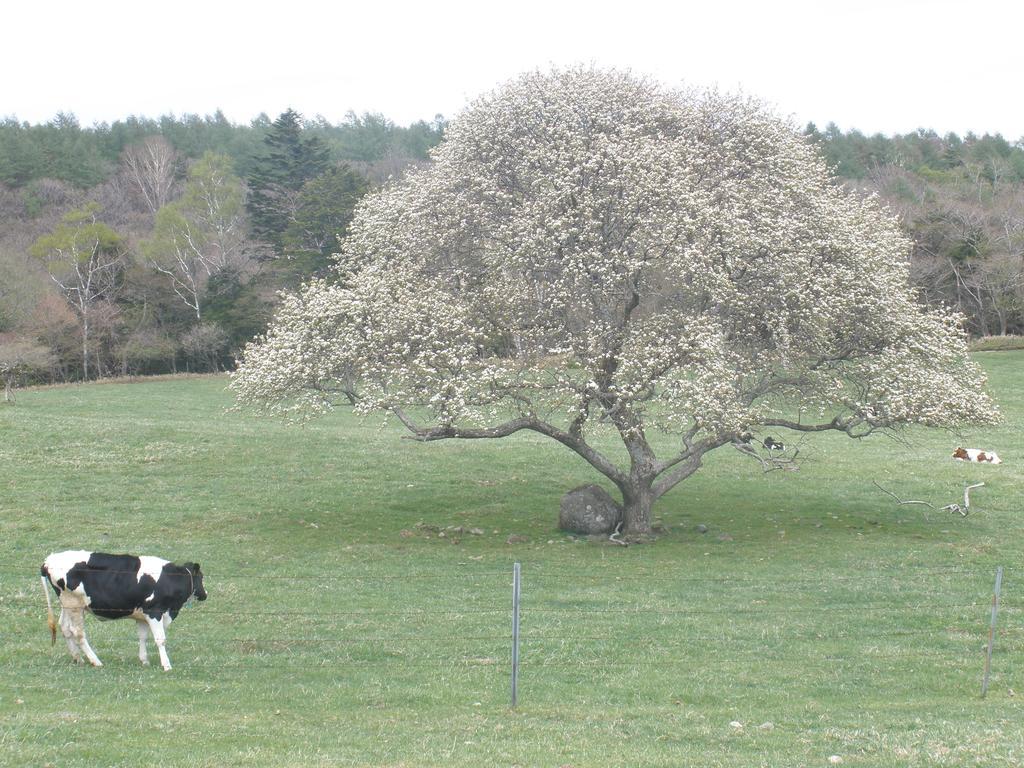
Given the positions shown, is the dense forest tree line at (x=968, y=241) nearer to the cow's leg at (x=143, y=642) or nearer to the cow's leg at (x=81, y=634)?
the cow's leg at (x=143, y=642)

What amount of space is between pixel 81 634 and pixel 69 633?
0.69 ft

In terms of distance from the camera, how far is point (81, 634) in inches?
563

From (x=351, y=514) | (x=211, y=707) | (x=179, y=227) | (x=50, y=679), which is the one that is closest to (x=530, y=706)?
(x=211, y=707)

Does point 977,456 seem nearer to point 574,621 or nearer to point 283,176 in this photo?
point 574,621

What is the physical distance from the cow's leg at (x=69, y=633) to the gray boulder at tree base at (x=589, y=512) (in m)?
15.8

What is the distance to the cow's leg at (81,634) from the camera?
14305 millimetres

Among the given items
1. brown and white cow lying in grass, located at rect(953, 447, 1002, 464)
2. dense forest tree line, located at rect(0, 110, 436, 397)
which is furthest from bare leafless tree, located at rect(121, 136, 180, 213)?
brown and white cow lying in grass, located at rect(953, 447, 1002, 464)

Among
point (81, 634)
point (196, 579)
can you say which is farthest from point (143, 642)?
point (196, 579)

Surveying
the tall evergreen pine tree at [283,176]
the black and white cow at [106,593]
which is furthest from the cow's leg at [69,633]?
the tall evergreen pine tree at [283,176]

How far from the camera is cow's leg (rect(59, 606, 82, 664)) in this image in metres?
14.3

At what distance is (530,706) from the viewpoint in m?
Result: 13.0

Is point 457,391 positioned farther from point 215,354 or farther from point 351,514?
point 215,354

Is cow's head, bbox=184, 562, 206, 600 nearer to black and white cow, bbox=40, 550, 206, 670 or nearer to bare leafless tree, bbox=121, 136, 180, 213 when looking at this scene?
black and white cow, bbox=40, 550, 206, 670

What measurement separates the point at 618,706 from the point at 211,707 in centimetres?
521
